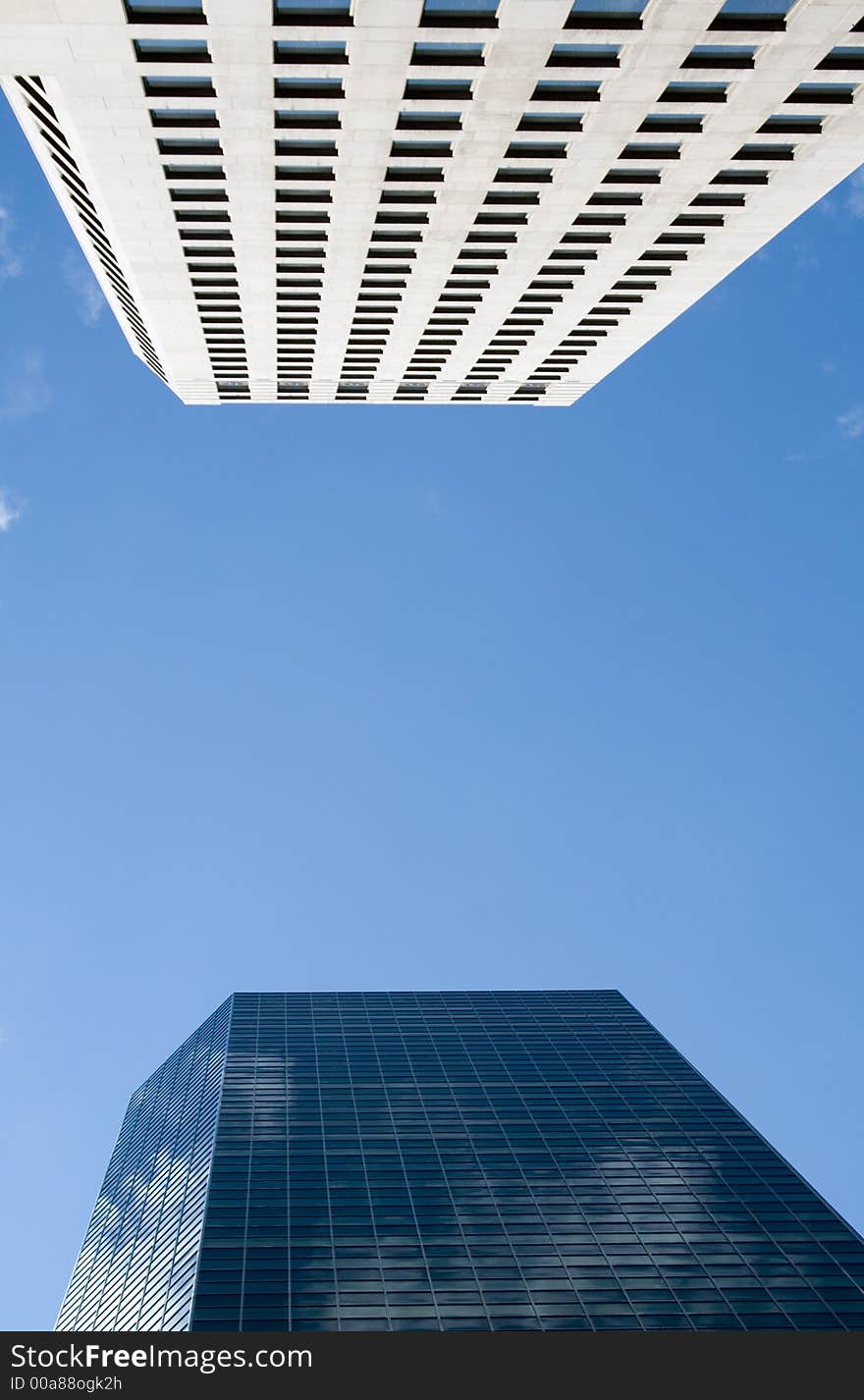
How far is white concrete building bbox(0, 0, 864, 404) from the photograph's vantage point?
3300 cm

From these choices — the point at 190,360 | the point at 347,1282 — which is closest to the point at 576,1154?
the point at 347,1282

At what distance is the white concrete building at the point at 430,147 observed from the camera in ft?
108

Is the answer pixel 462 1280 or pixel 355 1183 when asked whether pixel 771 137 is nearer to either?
pixel 462 1280

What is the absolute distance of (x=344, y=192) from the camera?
43125 mm

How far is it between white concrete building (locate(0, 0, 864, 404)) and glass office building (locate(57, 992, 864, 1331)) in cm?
7195

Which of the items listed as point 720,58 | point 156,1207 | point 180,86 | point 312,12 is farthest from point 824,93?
point 156,1207

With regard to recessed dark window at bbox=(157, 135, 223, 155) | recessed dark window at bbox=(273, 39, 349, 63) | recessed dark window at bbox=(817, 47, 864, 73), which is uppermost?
recessed dark window at bbox=(817, 47, 864, 73)

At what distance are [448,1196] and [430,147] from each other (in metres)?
88.7

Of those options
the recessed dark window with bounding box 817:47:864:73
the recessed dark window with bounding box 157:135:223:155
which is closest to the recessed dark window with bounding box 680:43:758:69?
the recessed dark window with bounding box 817:47:864:73

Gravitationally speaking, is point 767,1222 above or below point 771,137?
below

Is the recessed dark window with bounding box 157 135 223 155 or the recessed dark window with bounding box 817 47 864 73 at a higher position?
the recessed dark window with bounding box 817 47 864 73

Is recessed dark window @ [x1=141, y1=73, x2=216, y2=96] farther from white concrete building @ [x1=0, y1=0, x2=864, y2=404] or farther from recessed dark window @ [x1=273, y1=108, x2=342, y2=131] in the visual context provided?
recessed dark window @ [x1=273, y1=108, x2=342, y2=131]

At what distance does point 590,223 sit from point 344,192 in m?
12.0

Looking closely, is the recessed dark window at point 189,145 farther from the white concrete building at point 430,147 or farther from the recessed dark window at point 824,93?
the recessed dark window at point 824,93
